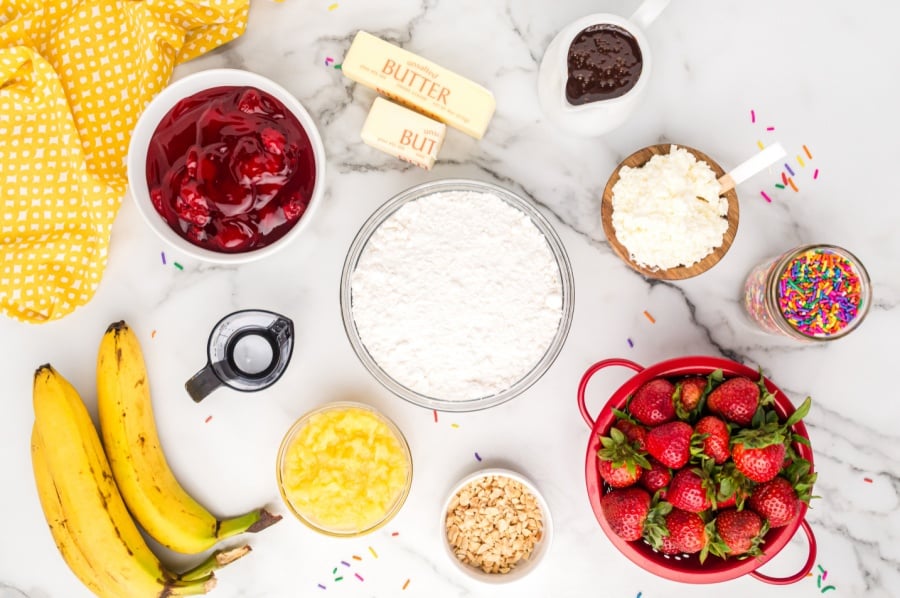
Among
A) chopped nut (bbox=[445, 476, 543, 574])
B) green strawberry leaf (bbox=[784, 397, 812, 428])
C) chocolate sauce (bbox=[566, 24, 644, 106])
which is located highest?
chocolate sauce (bbox=[566, 24, 644, 106])

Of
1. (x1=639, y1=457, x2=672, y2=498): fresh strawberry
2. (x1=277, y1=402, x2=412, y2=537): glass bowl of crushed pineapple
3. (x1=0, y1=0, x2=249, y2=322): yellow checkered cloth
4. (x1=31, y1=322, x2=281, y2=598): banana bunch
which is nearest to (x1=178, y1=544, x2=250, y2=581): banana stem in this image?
(x1=31, y1=322, x2=281, y2=598): banana bunch

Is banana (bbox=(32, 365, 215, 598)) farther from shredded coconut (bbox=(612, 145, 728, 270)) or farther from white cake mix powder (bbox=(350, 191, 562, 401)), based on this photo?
shredded coconut (bbox=(612, 145, 728, 270))

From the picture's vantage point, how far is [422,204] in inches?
56.9

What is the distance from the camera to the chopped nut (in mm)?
1506

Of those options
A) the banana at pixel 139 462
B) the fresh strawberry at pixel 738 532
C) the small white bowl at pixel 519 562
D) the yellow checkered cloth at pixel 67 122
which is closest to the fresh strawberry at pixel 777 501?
the fresh strawberry at pixel 738 532

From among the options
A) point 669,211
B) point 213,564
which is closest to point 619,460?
point 669,211

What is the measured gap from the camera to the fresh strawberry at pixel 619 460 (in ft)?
4.21

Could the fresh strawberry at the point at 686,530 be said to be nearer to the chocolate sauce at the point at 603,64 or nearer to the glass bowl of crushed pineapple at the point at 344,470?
the glass bowl of crushed pineapple at the point at 344,470

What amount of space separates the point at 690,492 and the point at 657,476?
6 centimetres

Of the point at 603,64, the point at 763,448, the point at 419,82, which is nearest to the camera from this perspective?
the point at 763,448

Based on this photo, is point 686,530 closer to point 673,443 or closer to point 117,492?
point 673,443

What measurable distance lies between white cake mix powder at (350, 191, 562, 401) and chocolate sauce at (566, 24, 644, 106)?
276 mm

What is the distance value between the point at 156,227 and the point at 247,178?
207 millimetres

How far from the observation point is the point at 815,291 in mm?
1374
